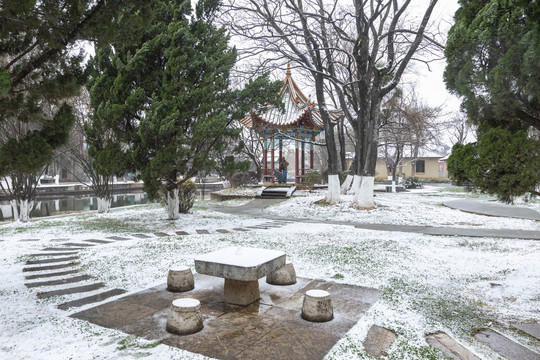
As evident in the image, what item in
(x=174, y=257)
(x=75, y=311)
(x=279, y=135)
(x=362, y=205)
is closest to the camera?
(x=75, y=311)

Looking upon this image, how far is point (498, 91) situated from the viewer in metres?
4.64

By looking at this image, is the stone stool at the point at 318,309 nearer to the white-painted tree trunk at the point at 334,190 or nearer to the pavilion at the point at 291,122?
the white-painted tree trunk at the point at 334,190

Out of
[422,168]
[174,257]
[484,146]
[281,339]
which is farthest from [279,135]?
[422,168]

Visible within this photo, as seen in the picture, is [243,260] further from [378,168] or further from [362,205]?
[378,168]

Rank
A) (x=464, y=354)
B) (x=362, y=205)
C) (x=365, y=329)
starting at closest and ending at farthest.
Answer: (x=464, y=354) < (x=365, y=329) < (x=362, y=205)

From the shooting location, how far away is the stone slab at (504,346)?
10.9 ft

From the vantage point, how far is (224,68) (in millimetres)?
10844

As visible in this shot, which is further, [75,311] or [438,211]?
[438,211]

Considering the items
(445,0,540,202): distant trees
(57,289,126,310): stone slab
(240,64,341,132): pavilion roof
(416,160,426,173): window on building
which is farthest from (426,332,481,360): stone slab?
(416,160,426,173): window on building

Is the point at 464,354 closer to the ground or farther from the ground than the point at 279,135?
closer to the ground

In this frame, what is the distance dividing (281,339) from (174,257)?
12.8 ft

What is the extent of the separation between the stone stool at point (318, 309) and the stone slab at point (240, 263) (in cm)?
67

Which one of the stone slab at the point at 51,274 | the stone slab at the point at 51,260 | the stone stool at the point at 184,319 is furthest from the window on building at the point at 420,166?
the stone stool at the point at 184,319

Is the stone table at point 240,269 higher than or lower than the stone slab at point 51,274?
higher
